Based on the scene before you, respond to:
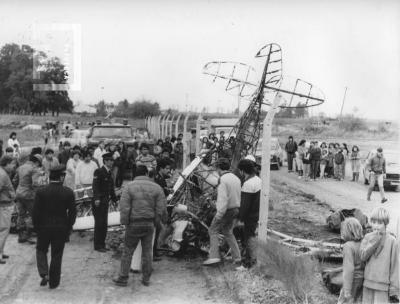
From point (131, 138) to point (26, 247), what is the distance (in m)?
12.7

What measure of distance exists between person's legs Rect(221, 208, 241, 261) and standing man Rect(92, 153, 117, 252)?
2368mm

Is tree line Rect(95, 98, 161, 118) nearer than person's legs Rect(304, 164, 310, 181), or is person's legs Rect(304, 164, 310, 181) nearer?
person's legs Rect(304, 164, 310, 181)

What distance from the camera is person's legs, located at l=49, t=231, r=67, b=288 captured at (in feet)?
24.0

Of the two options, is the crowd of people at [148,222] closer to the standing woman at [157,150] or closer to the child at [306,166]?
the standing woman at [157,150]

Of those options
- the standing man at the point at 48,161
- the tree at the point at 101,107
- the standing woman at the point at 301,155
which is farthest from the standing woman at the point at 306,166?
the tree at the point at 101,107

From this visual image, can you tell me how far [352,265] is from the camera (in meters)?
5.25

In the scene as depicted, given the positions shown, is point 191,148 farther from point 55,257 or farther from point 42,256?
point 55,257

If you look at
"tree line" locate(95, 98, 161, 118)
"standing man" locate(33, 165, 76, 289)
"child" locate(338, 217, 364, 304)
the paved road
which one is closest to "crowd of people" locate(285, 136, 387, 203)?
the paved road

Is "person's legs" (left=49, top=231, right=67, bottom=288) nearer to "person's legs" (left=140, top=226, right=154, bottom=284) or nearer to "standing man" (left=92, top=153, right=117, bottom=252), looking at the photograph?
"person's legs" (left=140, top=226, right=154, bottom=284)

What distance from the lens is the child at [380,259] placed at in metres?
5.06

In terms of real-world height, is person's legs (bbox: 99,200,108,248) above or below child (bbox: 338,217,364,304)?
below

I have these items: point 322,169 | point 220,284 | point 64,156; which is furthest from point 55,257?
point 322,169

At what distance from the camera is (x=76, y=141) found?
28.2 meters

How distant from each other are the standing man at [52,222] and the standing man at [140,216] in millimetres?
822
